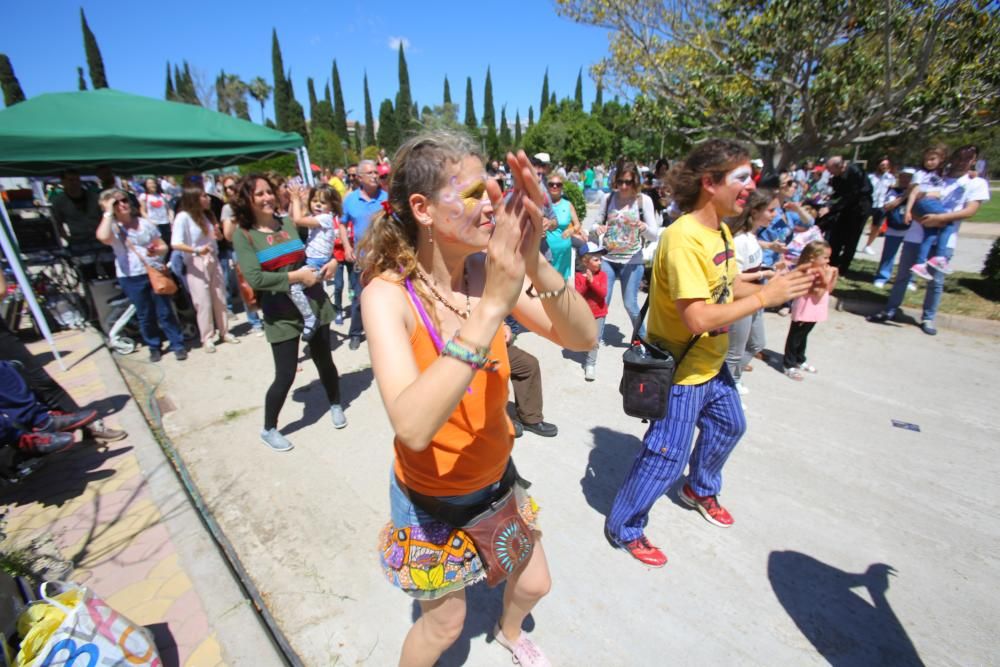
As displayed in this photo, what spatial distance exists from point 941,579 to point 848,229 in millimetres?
7203

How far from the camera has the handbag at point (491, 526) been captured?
1450mm

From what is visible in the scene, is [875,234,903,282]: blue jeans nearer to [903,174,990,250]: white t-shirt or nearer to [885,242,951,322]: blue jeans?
[885,242,951,322]: blue jeans

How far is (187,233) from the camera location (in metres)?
5.54

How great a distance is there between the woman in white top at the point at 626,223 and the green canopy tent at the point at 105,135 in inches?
222

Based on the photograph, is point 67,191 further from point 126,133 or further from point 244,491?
point 244,491

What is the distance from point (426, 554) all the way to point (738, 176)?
1.96 metres

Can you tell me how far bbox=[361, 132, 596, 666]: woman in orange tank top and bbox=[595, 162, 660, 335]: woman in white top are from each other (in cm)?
335

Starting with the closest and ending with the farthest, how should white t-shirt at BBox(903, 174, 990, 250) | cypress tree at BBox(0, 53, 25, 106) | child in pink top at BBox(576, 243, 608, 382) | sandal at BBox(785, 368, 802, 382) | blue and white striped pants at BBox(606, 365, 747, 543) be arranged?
blue and white striped pants at BBox(606, 365, 747, 543)
child in pink top at BBox(576, 243, 608, 382)
sandal at BBox(785, 368, 802, 382)
white t-shirt at BBox(903, 174, 990, 250)
cypress tree at BBox(0, 53, 25, 106)

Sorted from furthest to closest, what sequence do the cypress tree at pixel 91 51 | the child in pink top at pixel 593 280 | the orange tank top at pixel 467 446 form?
the cypress tree at pixel 91 51 → the child in pink top at pixel 593 280 → the orange tank top at pixel 467 446

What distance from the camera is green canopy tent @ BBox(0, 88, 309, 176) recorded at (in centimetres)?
548

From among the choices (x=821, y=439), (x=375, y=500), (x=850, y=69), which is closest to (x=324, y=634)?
(x=375, y=500)

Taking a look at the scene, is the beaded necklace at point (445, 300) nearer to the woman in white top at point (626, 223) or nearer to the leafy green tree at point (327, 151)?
the woman in white top at point (626, 223)

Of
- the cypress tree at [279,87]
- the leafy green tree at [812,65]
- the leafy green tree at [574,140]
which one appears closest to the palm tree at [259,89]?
the cypress tree at [279,87]

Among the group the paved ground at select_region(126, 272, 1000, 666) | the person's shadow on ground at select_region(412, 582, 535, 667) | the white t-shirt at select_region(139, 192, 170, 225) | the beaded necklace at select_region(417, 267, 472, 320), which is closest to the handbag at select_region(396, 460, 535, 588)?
the beaded necklace at select_region(417, 267, 472, 320)
